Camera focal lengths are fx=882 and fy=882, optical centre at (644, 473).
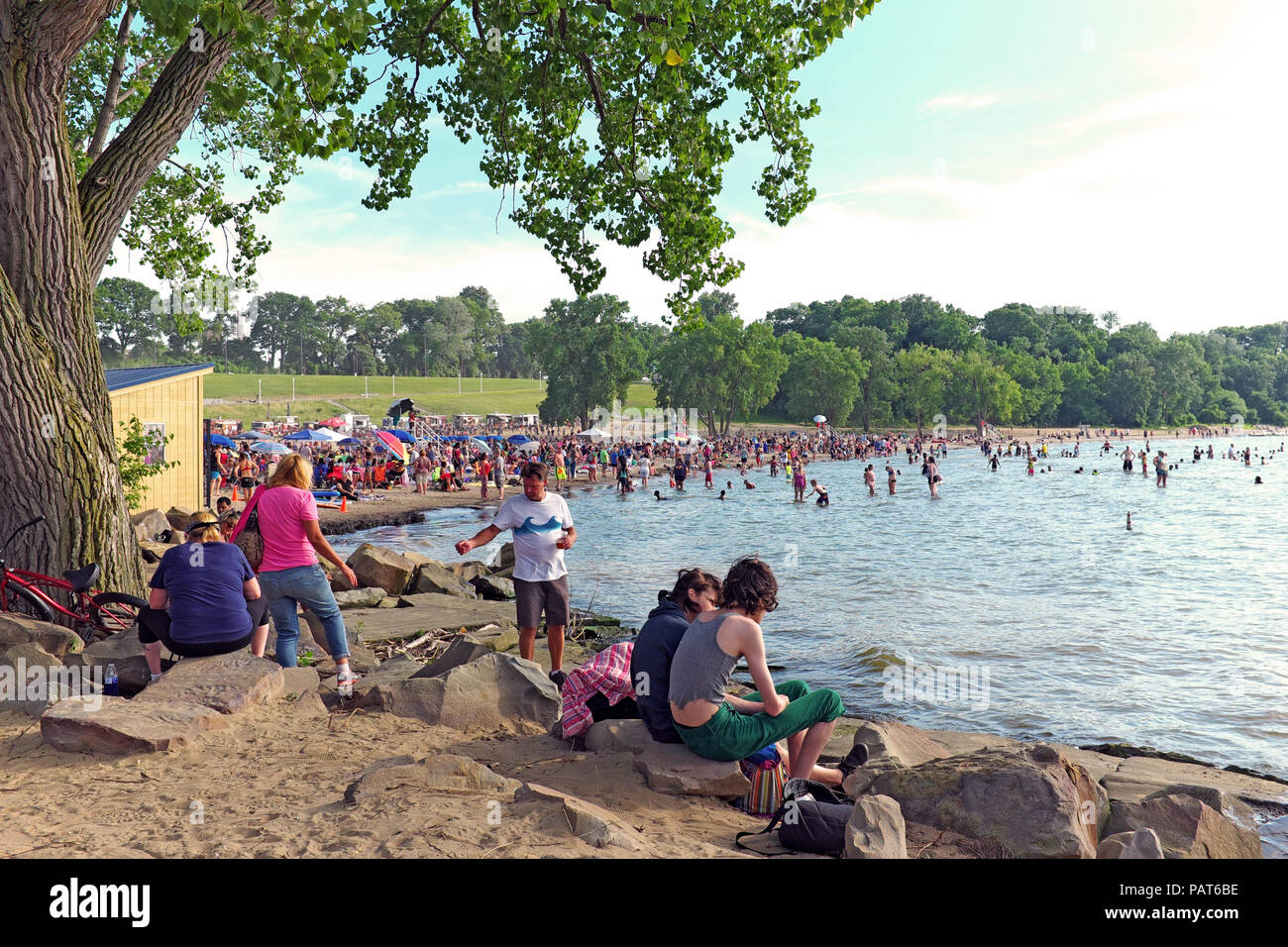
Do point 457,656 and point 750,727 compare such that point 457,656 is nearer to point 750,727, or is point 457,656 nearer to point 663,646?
point 663,646

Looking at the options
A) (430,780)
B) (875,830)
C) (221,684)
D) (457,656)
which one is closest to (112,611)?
(221,684)

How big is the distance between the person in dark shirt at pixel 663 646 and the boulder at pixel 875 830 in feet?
4.47

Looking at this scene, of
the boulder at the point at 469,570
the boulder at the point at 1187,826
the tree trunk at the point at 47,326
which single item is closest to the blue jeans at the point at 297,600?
the tree trunk at the point at 47,326

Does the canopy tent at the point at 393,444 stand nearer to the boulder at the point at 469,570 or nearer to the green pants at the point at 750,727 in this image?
the boulder at the point at 469,570

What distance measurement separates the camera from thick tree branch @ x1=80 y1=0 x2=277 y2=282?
27.8 feet

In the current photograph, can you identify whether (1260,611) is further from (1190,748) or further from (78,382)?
(78,382)

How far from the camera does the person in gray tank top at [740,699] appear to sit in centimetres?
474

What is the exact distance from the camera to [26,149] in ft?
25.3

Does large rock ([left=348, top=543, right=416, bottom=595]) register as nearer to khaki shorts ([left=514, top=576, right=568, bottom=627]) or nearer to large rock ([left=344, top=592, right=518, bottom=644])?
large rock ([left=344, top=592, right=518, bottom=644])

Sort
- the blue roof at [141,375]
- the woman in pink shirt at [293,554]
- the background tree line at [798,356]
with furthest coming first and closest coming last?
1. the background tree line at [798,356]
2. the blue roof at [141,375]
3. the woman in pink shirt at [293,554]

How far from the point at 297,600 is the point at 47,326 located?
3790mm

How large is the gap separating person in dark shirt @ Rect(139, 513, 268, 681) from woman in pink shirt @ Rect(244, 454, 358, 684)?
0.92 feet
